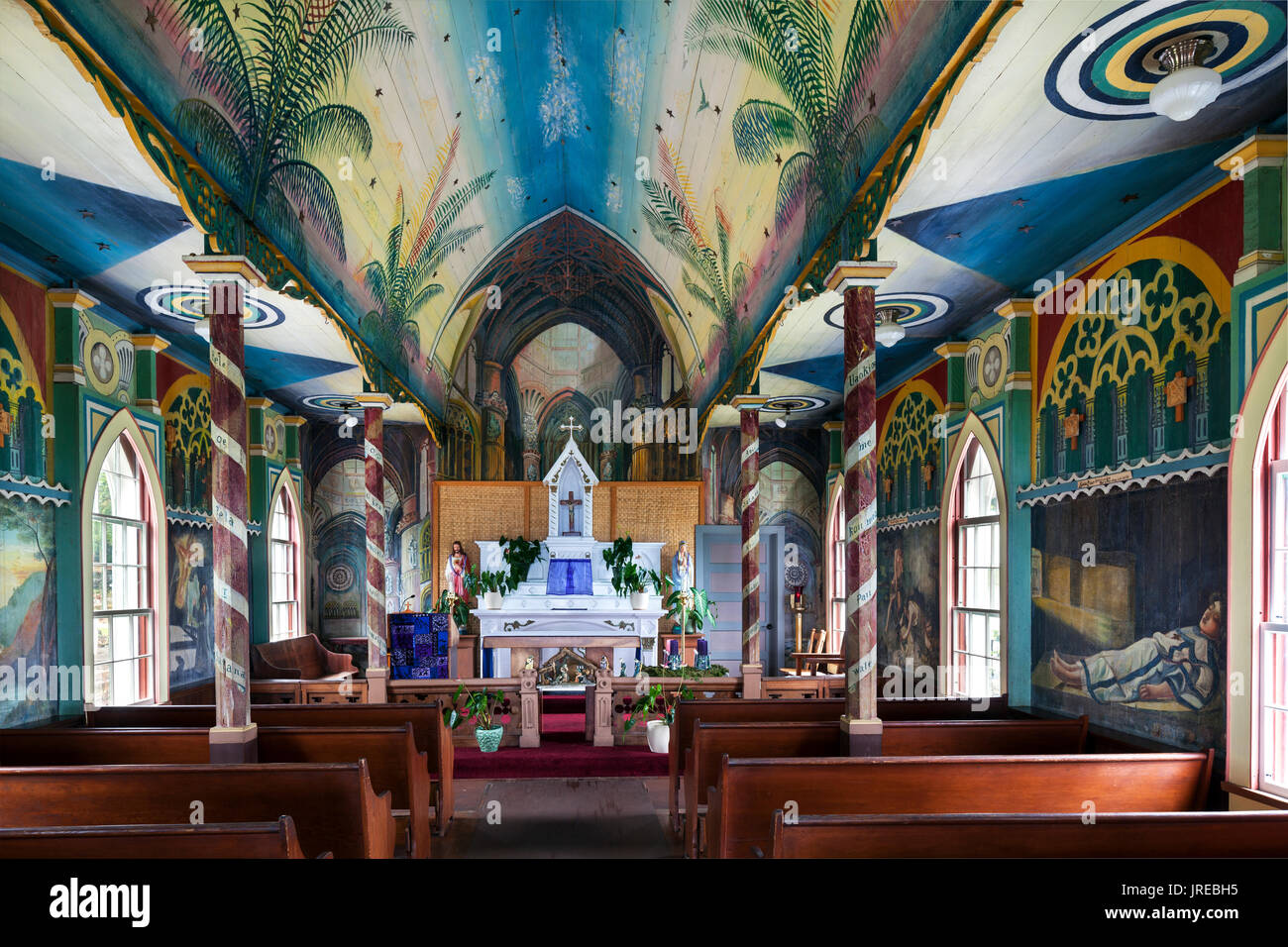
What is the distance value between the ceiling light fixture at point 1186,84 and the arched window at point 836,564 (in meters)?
9.14

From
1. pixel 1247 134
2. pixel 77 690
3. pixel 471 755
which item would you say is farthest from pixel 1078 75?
pixel 77 690

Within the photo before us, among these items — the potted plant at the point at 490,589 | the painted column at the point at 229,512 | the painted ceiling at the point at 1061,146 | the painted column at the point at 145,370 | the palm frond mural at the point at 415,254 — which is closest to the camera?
the painted ceiling at the point at 1061,146

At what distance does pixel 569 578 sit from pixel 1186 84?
1015 centimetres

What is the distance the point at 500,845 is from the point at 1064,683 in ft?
14.0

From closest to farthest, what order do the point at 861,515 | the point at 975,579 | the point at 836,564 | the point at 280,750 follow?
1. the point at 861,515
2. the point at 280,750
3. the point at 975,579
4. the point at 836,564

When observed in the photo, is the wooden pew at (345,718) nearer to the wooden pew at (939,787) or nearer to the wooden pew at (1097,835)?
the wooden pew at (939,787)

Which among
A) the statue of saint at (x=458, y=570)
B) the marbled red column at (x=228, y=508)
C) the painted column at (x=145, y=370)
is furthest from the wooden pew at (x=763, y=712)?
the statue of saint at (x=458, y=570)

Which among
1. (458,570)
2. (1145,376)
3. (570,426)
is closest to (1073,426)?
(1145,376)

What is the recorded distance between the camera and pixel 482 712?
8016 millimetres

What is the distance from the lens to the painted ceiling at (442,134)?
4.27m

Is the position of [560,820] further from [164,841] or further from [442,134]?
[442,134]

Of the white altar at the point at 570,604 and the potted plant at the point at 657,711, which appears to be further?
the white altar at the point at 570,604

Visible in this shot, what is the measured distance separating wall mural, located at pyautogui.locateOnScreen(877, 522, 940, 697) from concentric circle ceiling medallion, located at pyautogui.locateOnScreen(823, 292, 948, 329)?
2.38 metres
